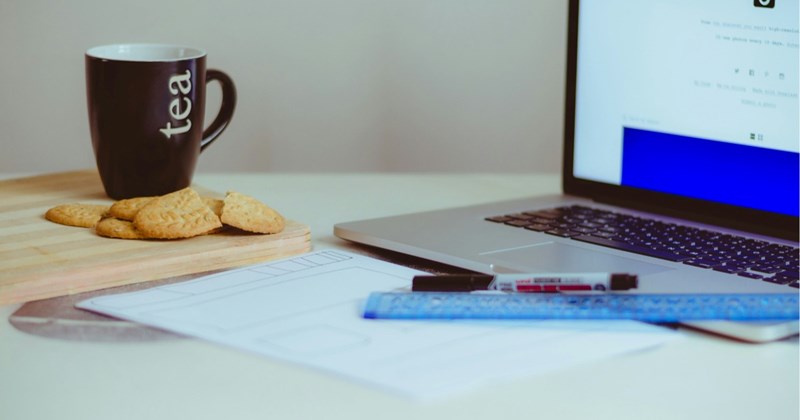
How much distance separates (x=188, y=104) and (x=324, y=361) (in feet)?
1.51

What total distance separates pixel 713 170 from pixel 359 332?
472 millimetres

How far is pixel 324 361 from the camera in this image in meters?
0.61

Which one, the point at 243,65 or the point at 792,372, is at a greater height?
the point at 243,65

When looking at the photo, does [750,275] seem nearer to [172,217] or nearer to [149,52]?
[172,217]

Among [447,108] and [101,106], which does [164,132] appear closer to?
[101,106]

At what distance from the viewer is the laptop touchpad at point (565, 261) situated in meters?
0.80

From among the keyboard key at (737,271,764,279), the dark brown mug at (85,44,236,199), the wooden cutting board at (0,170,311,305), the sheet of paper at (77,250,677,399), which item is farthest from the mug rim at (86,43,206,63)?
the keyboard key at (737,271,764,279)

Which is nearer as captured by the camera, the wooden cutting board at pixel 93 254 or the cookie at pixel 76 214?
the wooden cutting board at pixel 93 254

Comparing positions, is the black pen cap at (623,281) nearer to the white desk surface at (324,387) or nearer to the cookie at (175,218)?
the white desk surface at (324,387)

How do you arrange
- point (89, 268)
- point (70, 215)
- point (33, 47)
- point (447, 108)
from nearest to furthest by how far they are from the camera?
1. point (89, 268)
2. point (70, 215)
3. point (33, 47)
4. point (447, 108)

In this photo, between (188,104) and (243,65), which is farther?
(243,65)

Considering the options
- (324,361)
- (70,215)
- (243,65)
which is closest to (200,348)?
(324,361)

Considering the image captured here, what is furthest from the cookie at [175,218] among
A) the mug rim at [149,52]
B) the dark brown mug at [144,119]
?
the mug rim at [149,52]

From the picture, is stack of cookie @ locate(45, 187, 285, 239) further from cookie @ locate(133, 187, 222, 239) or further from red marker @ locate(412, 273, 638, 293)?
red marker @ locate(412, 273, 638, 293)
